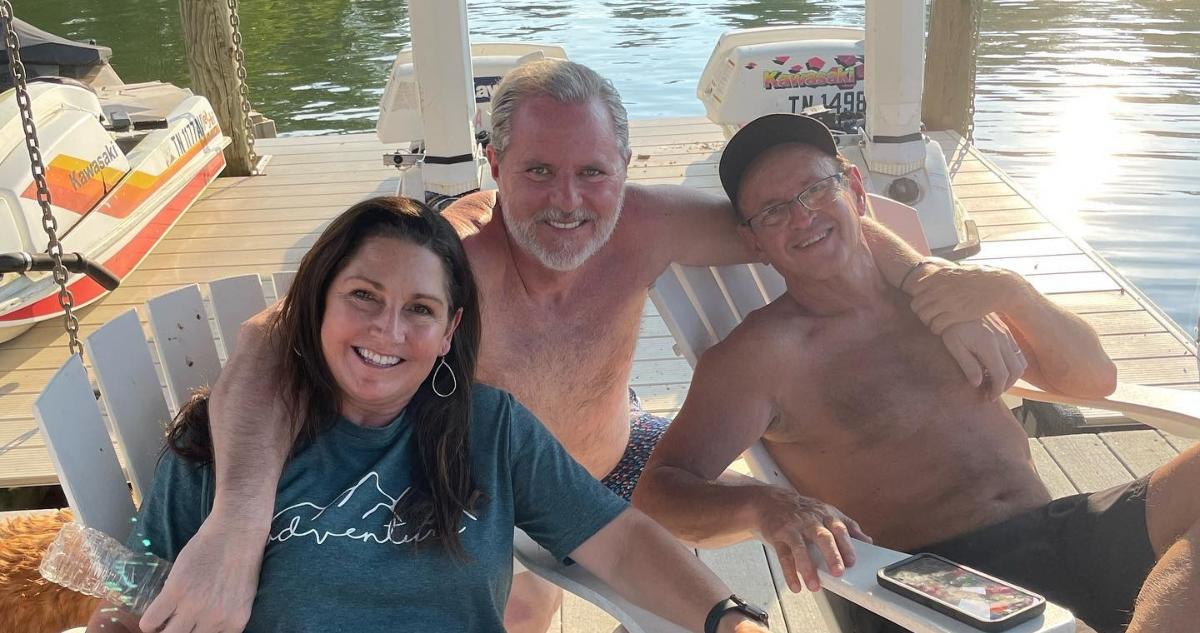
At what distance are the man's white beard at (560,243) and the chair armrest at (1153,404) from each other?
3.17 ft

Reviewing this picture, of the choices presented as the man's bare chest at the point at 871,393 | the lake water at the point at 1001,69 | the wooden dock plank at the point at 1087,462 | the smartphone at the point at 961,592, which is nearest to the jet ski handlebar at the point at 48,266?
the man's bare chest at the point at 871,393

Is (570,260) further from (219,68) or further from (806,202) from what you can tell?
(219,68)

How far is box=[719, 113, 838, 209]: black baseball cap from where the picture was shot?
80.7 inches

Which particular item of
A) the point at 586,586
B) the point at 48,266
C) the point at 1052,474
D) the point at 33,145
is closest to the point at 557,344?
the point at 586,586

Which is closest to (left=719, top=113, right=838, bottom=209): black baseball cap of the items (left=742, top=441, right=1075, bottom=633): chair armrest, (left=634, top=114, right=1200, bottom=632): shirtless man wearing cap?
(left=634, top=114, right=1200, bottom=632): shirtless man wearing cap

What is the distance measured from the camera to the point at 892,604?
1466 millimetres

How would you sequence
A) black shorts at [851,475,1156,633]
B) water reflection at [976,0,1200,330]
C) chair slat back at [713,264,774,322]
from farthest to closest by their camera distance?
water reflection at [976,0,1200,330] < chair slat back at [713,264,774,322] < black shorts at [851,475,1156,633]

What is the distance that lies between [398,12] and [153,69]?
18.8ft

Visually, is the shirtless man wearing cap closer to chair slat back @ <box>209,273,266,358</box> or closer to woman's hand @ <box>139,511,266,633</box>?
woman's hand @ <box>139,511,266,633</box>

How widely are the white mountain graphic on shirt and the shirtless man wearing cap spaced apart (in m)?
0.53

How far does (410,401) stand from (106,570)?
1.60 feet

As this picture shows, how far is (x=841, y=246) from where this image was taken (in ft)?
6.80

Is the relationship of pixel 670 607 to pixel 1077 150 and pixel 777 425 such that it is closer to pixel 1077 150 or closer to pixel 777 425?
pixel 777 425

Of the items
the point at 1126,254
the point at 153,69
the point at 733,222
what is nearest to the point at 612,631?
the point at 733,222
